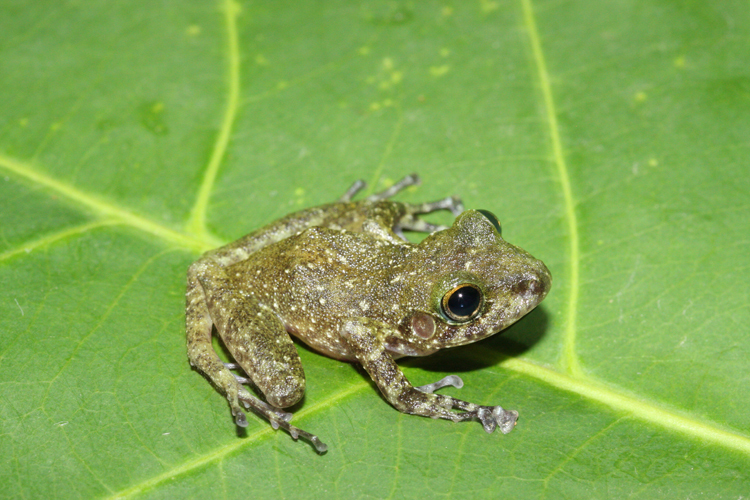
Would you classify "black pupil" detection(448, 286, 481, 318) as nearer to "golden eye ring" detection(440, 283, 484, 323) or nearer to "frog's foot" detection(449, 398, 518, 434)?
"golden eye ring" detection(440, 283, 484, 323)

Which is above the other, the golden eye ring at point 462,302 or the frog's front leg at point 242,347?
the golden eye ring at point 462,302

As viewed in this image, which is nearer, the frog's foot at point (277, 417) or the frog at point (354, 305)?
the frog's foot at point (277, 417)

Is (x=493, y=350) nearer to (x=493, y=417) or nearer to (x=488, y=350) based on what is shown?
(x=488, y=350)

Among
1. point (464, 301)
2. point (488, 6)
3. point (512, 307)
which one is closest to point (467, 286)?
point (464, 301)

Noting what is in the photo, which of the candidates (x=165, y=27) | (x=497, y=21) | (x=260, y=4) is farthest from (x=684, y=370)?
(x=165, y=27)

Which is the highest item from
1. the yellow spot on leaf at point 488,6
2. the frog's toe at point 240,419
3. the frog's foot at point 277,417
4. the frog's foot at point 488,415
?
the yellow spot on leaf at point 488,6

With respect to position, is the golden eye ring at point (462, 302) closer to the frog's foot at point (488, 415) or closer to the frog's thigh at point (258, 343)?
the frog's foot at point (488, 415)

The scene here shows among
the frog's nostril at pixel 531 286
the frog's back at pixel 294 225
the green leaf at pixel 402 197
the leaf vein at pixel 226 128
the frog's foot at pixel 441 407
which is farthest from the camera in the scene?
the leaf vein at pixel 226 128

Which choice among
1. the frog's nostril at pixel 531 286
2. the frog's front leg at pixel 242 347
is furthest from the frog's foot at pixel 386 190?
the frog's nostril at pixel 531 286
